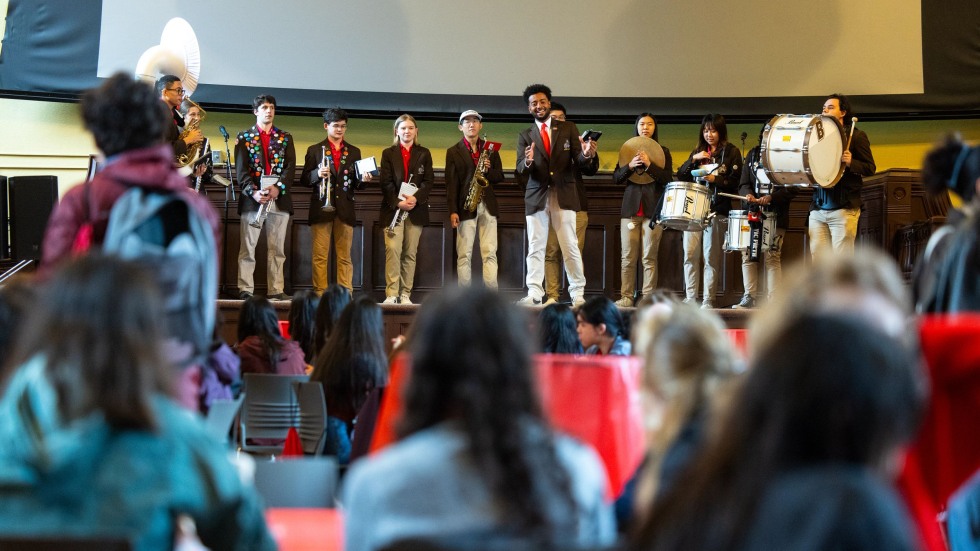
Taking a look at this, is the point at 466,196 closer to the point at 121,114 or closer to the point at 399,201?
the point at 399,201

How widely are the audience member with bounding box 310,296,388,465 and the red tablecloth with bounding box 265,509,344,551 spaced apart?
1.87 metres

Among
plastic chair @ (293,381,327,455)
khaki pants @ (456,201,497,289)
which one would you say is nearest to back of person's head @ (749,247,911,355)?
plastic chair @ (293,381,327,455)

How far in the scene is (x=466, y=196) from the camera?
9.84 metres

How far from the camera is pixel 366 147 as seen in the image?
39.3ft

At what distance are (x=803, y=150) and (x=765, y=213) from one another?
1251 mm

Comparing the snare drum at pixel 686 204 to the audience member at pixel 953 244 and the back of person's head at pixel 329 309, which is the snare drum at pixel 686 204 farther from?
the audience member at pixel 953 244

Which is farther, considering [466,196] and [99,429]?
[466,196]

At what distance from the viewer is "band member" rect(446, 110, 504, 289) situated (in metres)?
9.79

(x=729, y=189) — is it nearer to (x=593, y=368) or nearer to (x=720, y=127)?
(x=720, y=127)

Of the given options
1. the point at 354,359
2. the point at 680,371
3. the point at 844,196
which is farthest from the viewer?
the point at 844,196

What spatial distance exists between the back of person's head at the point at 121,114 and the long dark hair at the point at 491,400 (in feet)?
5.47

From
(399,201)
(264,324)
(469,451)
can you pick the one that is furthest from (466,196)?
(469,451)

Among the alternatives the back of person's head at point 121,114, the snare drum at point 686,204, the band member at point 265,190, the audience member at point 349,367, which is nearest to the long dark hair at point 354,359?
the audience member at point 349,367

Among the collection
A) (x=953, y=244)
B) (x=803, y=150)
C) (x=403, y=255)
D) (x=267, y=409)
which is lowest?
(x=267, y=409)
